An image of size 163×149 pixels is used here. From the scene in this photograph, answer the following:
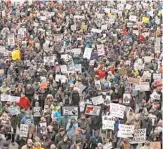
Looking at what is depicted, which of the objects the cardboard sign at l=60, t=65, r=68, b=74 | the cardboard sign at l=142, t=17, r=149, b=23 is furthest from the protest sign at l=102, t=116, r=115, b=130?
the cardboard sign at l=142, t=17, r=149, b=23

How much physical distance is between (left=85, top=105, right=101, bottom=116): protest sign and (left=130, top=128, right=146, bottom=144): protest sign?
6.84 feet

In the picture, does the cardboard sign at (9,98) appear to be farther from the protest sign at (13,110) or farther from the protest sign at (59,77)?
the protest sign at (59,77)

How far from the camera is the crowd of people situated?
18172mm

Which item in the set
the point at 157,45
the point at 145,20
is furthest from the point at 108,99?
the point at 145,20

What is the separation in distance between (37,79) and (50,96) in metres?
3.09

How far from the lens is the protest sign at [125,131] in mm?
17906

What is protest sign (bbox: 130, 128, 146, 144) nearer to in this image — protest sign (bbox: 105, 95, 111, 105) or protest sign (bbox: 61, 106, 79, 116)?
protest sign (bbox: 61, 106, 79, 116)

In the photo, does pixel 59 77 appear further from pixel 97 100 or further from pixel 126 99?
pixel 126 99

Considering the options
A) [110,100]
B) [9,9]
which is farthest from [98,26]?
[110,100]

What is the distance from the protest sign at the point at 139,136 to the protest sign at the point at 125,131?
0.13m

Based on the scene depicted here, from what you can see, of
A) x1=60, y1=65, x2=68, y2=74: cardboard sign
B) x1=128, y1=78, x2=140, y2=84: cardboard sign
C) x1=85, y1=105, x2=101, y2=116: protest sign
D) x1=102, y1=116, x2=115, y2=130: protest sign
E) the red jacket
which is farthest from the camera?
x1=60, y1=65, x2=68, y2=74: cardboard sign

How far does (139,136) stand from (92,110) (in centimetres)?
244

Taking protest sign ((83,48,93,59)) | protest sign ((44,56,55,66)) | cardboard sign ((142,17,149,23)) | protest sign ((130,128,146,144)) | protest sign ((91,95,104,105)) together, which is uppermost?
cardboard sign ((142,17,149,23))

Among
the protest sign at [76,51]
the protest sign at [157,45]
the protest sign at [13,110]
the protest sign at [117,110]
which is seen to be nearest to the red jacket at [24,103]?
the protest sign at [13,110]
